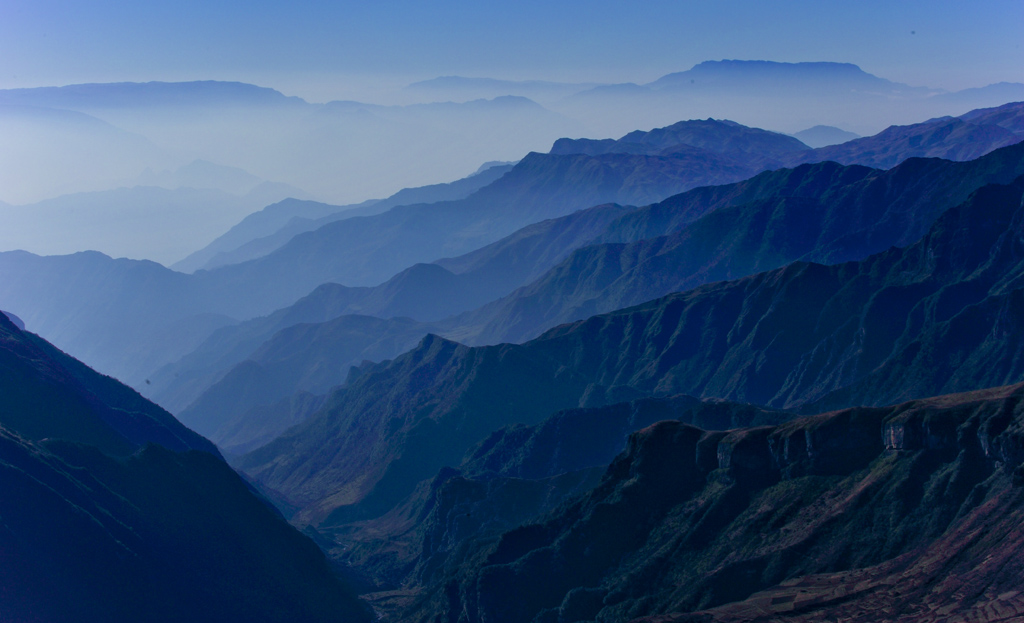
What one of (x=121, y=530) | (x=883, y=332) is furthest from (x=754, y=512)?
(x=883, y=332)

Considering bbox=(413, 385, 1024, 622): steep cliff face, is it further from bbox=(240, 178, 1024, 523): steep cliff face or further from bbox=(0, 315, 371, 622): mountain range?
bbox=(240, 178, 1024, 523): steep cliff face

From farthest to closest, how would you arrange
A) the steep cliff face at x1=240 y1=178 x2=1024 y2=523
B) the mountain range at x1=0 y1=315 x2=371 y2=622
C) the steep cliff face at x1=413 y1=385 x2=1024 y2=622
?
the steep cliff face at x1=240 y1=178 x2=1024 y2=523 → the mountain range at x1=0 y1=315 x2=371 y2=622 → the steep cliff face at x1=413 y1=385 x2=1024 y2=622

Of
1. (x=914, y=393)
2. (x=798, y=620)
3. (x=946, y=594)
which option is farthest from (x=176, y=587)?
(x=914, y=393)

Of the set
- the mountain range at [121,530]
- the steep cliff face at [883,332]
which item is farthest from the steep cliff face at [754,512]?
the steep cliff face at [883,332]

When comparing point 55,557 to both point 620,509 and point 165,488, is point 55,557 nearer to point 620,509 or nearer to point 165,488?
point 165,488

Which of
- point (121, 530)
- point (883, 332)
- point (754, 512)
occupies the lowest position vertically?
point (754, 512)

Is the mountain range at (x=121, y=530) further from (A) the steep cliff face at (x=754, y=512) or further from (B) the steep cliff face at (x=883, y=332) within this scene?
(B) the steep cliff face at (x=883, y=332)

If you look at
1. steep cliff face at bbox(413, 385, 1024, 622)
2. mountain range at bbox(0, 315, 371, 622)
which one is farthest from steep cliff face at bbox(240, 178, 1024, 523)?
steep cliff face at bbox(413, 385, 1024, 622)

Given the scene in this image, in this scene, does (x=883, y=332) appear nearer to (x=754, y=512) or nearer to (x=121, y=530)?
(x=754, y=512)

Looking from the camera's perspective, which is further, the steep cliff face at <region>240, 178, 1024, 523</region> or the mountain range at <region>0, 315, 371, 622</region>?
the steep cliff face at <region>240, 178, 1024, 523</region>
